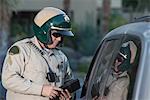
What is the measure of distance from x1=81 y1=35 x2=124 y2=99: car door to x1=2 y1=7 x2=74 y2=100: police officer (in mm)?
223

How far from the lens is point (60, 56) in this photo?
4.65 meters

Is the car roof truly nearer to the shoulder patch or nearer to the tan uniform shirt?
the tan uniform shirt

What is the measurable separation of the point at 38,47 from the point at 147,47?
1.34m

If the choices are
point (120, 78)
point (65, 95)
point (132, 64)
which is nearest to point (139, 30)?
point (132, 64)

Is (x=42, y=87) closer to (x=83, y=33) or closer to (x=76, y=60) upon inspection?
(x=76, y=60)

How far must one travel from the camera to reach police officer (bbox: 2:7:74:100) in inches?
167

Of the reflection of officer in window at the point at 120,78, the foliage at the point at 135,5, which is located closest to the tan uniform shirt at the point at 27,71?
the reflection of officer in window at the point at 120,78

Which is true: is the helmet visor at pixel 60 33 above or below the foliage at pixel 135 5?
above

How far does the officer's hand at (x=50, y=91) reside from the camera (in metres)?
4.21

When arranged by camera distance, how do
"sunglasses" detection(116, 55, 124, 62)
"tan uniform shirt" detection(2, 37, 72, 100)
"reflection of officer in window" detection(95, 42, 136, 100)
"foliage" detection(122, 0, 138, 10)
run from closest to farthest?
"reflection of officer in window" detection(95, 42, 136, 100) → "sunglasses" detection(116, 55, 124, 62) → "tan uniform shirt" detection(2, 37, 72, 100) → "foliage" detection(122, 0, 138, 10)

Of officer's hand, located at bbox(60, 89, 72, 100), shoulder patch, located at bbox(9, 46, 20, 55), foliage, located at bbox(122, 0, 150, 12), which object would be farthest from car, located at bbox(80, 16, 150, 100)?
foliage, located at bbox(122, 0, 150, 12)

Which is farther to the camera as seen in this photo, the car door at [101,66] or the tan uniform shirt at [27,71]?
the tan uniform shirt at [27,71]

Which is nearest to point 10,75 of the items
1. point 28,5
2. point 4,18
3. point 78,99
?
point 78,99

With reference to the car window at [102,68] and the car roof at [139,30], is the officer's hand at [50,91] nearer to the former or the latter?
the car window at [102,68]
